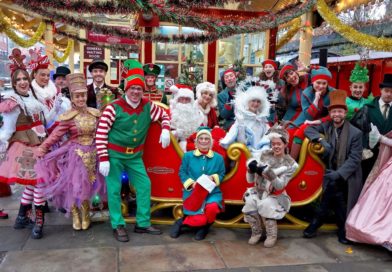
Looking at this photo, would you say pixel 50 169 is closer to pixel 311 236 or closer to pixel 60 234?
pixel 60 234

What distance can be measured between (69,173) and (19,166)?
0.52m

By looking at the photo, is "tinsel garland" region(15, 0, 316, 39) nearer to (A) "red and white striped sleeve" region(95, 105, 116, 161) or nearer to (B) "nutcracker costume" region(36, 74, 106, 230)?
(B) "nutcracker costume" region(36, 74, 106, 230)

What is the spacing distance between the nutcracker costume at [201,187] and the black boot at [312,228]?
961 mm

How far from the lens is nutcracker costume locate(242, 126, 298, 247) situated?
3.54m

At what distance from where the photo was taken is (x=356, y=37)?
5320mm

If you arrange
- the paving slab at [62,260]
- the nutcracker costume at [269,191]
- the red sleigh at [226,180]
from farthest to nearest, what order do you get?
1. the red sleigh at [226,180]
2. the nutcracker costume at [269,191]
3. the paving slab at [62,260]

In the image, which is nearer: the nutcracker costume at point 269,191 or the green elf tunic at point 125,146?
the nutcracker costume at point 269,191

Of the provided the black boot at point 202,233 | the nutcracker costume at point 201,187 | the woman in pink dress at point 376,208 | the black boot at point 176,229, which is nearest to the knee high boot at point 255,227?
the nutcracker costume at point 201,187

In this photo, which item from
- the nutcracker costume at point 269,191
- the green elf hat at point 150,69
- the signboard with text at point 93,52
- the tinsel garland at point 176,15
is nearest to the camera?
the tinsel garland at point 176,15

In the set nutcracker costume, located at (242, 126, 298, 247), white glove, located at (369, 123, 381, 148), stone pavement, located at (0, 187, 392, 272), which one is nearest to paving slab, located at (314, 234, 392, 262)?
stone pavement, located at (0, 187, 392, 272)

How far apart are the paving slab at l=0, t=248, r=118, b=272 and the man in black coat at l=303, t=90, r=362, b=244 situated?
2068mm

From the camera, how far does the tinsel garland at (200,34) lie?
389cm

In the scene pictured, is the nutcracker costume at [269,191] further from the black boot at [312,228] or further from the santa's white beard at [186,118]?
the santa's white beard at [186,118]

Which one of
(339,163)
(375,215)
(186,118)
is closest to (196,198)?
(186,118)
